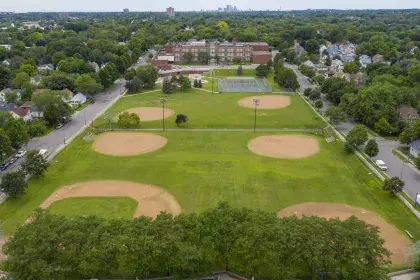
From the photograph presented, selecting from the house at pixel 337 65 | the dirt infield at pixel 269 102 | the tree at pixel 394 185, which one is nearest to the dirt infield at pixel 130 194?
the tree at pixel 394 185

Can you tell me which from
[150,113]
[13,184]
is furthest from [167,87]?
[13,184]

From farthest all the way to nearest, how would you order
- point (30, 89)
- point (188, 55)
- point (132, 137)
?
point (188, 55), point (30, 89), point (132, 137)

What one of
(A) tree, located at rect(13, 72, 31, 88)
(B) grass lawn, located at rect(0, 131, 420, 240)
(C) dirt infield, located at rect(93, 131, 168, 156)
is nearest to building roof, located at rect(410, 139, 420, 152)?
(B) grass lawn, located at rect(0, 131, 420, 240)

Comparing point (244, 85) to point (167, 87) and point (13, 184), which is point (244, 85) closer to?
point (167, 87)

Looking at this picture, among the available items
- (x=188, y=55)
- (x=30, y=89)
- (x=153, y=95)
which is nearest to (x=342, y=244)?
(x=153, y=95)

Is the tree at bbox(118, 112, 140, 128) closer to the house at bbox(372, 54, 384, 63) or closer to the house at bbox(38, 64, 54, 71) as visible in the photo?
the house at bbox(38, 64, 54, 71)

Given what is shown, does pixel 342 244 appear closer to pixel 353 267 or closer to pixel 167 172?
pixel 353 267
